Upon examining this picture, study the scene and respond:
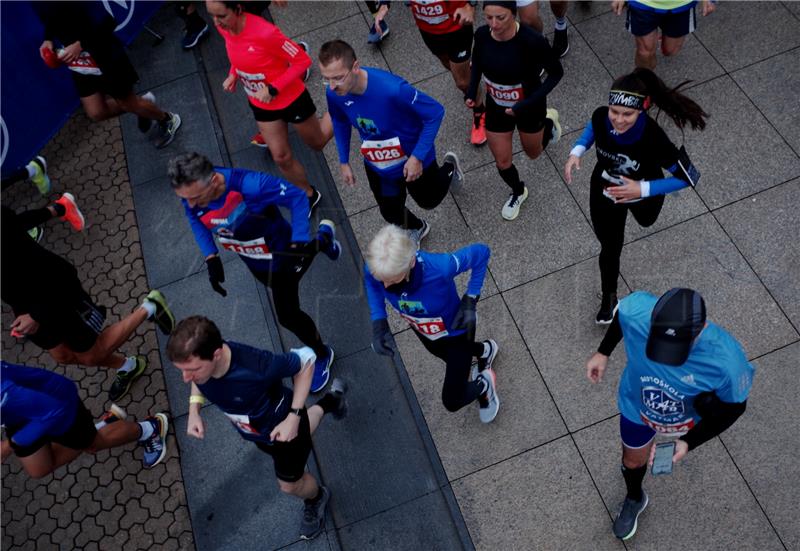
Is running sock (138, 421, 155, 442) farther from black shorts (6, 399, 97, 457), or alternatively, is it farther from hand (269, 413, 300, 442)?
hand (269, 413, 300, 442)

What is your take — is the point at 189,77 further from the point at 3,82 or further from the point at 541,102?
the point at 541,102

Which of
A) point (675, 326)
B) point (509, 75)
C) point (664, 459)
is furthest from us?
point (509, 75)

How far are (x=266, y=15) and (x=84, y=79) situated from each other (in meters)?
2.24

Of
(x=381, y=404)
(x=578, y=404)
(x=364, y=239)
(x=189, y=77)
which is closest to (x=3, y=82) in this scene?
(x=189, y=77)

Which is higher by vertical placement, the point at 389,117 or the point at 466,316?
the point at 389,117

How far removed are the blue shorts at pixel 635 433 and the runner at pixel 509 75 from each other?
2274 millimetres

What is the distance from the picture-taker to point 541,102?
5.36 m

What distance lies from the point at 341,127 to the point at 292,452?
223 cm

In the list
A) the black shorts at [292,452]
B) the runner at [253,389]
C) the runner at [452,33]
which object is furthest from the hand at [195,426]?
the runner at [452,33]

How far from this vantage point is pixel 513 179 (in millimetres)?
5891

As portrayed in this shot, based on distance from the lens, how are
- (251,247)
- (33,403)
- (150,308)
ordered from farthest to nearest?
(150,308) → (251,247) → (33,403)

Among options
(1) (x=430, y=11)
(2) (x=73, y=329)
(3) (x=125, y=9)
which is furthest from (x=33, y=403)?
(3) (x=125, y=9)

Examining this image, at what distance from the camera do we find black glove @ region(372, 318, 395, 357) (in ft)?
14.6

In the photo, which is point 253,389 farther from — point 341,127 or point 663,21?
point 663,21
